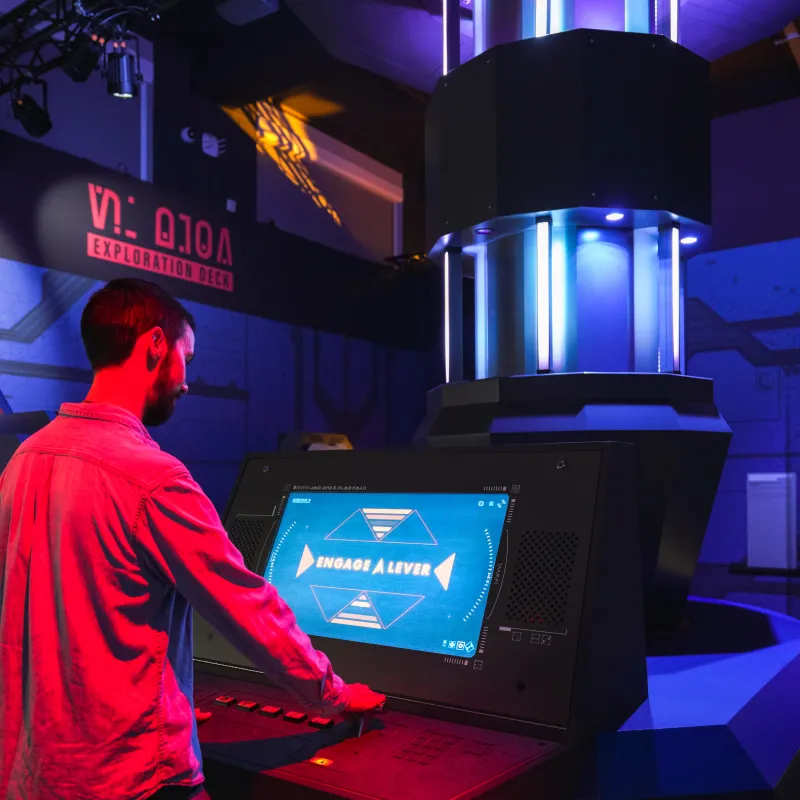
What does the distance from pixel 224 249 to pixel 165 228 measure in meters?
0.68

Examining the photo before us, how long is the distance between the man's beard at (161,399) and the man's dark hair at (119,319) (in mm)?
47

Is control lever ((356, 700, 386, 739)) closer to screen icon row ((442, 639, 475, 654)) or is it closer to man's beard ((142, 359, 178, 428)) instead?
screen icon row ((442, 639, 475, 654))

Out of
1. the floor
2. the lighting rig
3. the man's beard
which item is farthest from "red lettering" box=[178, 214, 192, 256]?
the man's beard

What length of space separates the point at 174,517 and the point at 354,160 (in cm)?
893

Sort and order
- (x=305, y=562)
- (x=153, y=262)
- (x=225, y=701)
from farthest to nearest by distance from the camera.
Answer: (x=153, y=262), (x=305, y=562), (x=225, y=701)

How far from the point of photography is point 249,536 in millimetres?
1398

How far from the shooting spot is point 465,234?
1.71 meters

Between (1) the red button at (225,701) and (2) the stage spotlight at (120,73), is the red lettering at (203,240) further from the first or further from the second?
(1) the red button at (225,701)

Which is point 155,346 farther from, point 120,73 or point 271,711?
point 120,73

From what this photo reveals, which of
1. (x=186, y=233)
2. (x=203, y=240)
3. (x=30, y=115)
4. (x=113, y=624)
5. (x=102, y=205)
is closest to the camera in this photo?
(x=113, y=624)

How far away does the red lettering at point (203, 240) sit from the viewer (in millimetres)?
7184

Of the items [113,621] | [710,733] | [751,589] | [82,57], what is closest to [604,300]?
[710,733]

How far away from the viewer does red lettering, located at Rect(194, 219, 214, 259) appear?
7.18 metres

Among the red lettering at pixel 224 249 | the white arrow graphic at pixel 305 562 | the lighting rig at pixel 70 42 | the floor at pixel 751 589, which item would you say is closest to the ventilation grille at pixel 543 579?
the white arrow graphic at pixel 305 562
